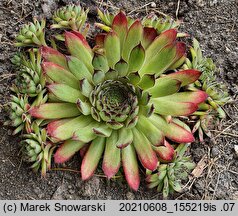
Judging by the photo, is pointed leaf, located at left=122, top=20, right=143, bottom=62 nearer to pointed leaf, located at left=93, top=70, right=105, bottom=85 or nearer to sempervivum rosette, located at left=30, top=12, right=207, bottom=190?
sempervivum rosette, located at left=30, top=12, right=207, bottom=190

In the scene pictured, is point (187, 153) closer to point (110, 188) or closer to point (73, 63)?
point (110, 188)

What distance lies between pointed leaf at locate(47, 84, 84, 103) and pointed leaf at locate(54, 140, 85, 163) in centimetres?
20

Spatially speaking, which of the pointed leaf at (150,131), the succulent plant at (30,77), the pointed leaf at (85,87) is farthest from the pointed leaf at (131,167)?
the succulent plant at (30,77)

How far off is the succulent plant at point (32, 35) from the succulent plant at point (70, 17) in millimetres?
74

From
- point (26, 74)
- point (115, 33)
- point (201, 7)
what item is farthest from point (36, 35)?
point (201, 7)

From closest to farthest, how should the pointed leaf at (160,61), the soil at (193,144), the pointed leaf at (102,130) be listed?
the pointed leaf at (102,130) → the pointed leaf at (160,61) → the soil at (193,144)

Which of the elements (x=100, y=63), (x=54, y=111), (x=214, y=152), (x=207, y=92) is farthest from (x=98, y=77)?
(x=214, y=152)

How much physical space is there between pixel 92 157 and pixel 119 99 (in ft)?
1.02

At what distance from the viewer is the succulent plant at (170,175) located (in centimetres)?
229

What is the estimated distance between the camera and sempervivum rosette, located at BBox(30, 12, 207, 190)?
2.20m

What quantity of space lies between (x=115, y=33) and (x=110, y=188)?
776 mm

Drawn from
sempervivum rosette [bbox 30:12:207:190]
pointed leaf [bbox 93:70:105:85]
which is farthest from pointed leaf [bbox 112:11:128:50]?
pointed leaf [bbox 93:70:105:85]

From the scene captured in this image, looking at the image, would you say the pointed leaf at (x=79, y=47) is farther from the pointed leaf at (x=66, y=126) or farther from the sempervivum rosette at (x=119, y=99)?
the pointed leaf at (x=66, y=126)

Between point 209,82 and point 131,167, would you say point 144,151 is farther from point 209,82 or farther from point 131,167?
point 209,82
